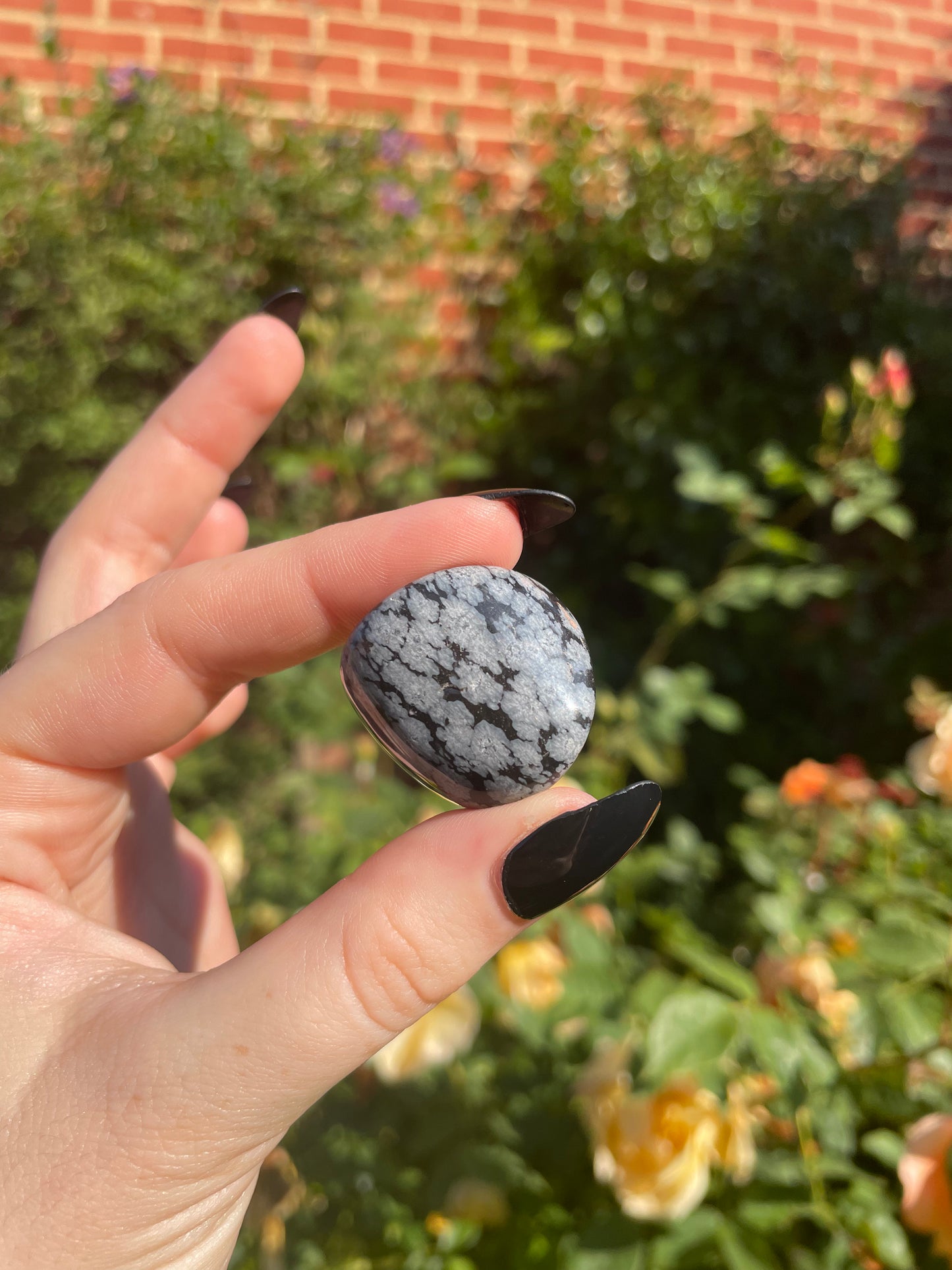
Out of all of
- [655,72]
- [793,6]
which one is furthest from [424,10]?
[793,6]

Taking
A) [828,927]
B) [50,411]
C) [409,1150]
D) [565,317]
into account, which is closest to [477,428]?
[565,317]

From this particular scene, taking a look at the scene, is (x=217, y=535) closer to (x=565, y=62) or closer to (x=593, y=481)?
(x=593, y=481)

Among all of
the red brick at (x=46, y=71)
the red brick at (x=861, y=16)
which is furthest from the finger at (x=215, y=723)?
the red brick at (x=861, y=16)

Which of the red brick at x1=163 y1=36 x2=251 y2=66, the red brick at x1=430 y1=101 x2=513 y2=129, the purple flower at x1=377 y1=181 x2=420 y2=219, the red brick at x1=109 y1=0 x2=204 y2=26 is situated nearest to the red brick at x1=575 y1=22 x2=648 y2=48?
the red brick at x1=430 y1=101 x2=513 y2=129

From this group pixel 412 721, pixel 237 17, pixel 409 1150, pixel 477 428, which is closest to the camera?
pixel 412 721

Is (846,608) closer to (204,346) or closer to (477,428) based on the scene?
(477,428)

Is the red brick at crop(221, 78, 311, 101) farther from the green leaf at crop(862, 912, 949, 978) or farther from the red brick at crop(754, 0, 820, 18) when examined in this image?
the green leaf at crop(862, 912, 949, 978)
